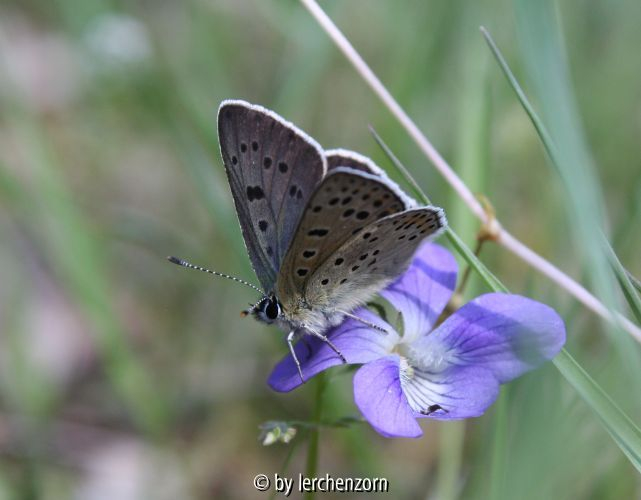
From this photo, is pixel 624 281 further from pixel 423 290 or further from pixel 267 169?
pixel 267 169

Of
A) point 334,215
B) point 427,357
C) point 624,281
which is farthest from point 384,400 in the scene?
point 624,281

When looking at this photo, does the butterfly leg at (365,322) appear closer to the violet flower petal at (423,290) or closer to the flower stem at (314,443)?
the violet flower petal at (423,290)

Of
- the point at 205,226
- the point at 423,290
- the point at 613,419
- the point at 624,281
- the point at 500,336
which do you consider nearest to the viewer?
the point at 613,419

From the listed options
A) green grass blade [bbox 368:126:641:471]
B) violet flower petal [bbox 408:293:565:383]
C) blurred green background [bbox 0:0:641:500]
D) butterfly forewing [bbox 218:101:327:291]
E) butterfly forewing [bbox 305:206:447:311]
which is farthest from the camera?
blurred green background [bbox 0:0:641:500]

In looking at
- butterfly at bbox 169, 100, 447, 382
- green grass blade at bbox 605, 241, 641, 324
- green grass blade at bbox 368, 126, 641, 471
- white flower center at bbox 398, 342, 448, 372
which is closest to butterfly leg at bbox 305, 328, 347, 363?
butterfly at bbox 169, 100, 447, 382

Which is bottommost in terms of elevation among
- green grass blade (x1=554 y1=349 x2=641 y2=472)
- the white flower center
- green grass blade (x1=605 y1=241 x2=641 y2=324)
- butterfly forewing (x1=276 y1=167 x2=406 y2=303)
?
green grass blade (x1=554 y1=349 x2=641 y2=472)

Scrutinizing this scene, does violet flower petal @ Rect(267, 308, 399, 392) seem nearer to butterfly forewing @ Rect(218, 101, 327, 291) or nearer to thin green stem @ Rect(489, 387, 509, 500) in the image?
butterfly forewing @ Rect(218, 101, 327, 291)

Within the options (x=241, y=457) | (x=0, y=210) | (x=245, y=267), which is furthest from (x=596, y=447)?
(x=0, y=210)
